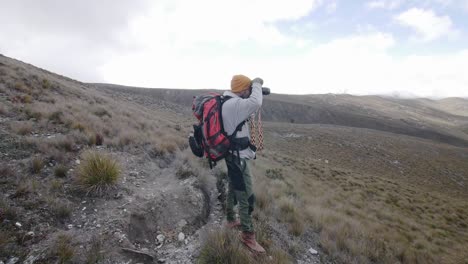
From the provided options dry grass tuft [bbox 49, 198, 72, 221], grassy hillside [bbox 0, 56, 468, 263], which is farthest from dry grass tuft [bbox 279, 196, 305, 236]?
dry grass tuft [bbox 49, 198, 72, 221]

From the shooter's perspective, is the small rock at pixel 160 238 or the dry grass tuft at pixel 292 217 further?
the dry grass tuft at pixel 292 217

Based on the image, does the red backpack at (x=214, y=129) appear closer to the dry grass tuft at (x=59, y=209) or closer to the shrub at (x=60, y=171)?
the dry grass tuft at (x=59, y=209)

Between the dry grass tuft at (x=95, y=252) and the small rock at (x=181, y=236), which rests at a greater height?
the dry grass tuft at (x=95, y=252)

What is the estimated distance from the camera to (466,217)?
46.2ft

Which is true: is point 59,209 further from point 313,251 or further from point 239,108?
point 313,251

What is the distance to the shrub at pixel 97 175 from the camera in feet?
15.8

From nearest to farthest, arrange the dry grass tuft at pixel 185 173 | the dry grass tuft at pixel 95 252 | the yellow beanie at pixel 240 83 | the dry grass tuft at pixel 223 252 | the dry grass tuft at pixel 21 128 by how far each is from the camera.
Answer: the dry grass tuft at pixel 95 252 → the dry grass tuft at pixel 223 252 → the yellow beanie at pixel 240 83 → the dry grass tuft at pixel 21 128 → the dry grass tuft at pixel 185 173

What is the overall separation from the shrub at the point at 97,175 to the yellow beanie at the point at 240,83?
10.5 feet

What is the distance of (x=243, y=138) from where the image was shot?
3.86 metres

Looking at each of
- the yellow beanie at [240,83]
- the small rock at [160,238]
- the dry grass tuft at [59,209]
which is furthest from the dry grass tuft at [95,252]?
the yellow beanie at [240,83]

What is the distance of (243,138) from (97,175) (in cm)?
324

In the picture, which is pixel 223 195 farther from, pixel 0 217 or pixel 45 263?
pixel 0 217

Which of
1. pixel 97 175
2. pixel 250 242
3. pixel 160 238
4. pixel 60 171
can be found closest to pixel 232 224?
pixel 250 242

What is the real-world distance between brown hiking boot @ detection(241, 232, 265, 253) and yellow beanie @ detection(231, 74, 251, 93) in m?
2.42
